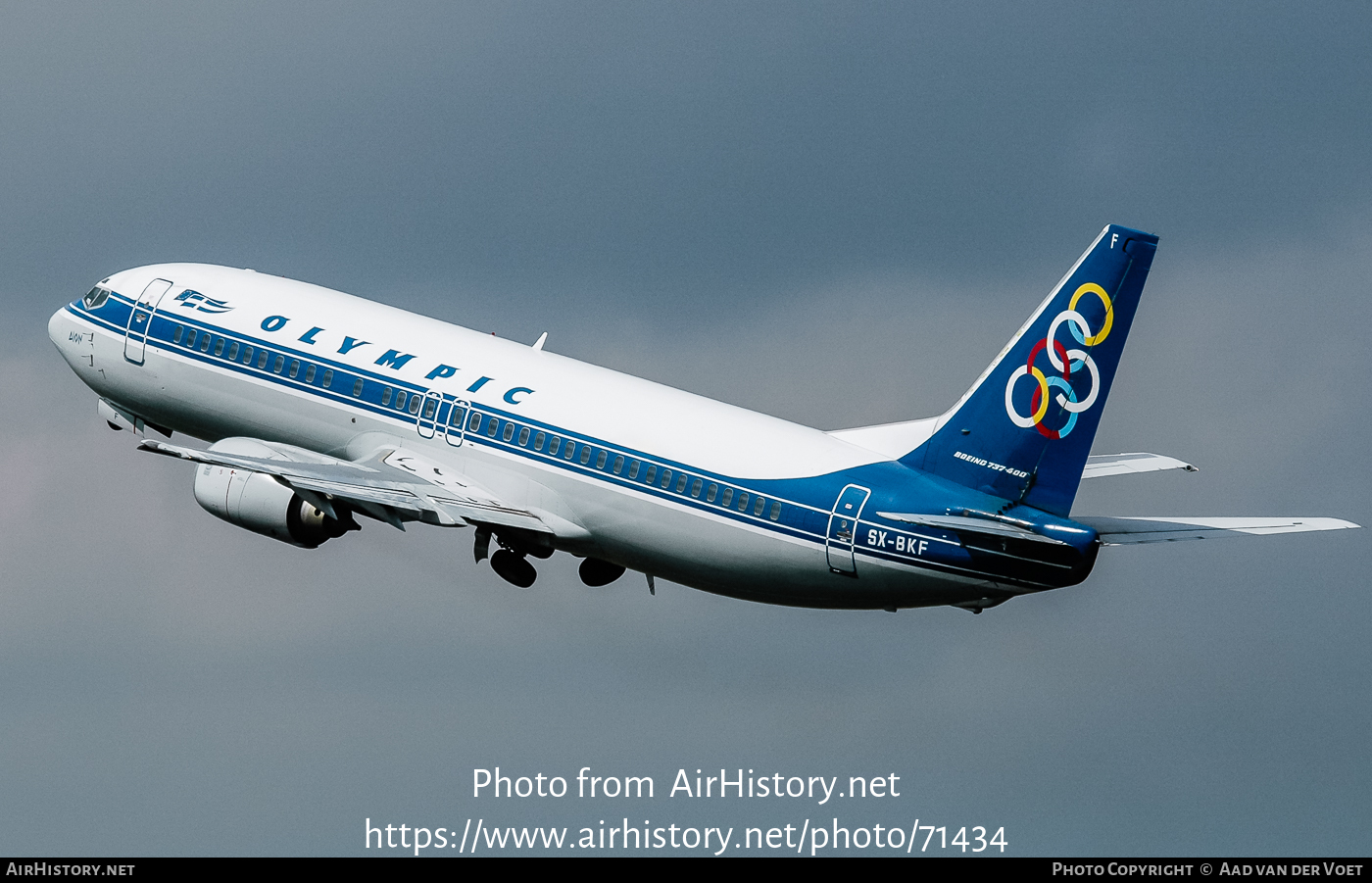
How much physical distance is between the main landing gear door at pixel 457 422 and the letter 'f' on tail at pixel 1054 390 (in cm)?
1185

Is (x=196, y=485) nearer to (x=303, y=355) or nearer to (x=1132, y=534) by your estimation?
(x=303, y=355)

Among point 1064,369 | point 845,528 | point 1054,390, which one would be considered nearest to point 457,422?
point 845,528

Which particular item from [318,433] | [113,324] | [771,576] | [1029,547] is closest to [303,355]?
[318,433]

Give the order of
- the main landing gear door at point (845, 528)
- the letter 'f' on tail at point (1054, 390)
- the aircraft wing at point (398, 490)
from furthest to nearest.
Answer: the aircraft wing at point (398, 490)
the main landing gear door at point (845, 528)
the letter 'f' on tail at point (1054, 390)

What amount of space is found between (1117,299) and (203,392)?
23849mm

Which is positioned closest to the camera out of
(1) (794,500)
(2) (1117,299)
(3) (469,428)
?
(2) (1117,299)

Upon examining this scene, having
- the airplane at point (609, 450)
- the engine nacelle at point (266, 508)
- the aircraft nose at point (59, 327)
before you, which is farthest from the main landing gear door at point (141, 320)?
the engine nacelle at point (266, 508)

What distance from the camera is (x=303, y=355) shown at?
2272 inches

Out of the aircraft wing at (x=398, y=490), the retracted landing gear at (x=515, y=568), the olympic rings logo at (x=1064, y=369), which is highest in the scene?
the olympic rings logo at (x=1064, y=369)

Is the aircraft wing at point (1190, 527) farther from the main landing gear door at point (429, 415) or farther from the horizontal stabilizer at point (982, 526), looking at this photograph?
the main landing gear door at point (429, 415)

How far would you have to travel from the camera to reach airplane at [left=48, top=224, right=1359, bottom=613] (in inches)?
1887

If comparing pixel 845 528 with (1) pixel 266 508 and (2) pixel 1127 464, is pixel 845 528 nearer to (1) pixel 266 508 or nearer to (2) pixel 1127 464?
(2) pixel 1127 464

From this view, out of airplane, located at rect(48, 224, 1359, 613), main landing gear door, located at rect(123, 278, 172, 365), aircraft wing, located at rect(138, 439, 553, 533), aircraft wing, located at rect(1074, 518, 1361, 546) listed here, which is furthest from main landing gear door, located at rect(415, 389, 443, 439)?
aircraft wing, located at rect(1074, 518, 1361, 546)

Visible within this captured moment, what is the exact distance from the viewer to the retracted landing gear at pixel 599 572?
58562 mm
